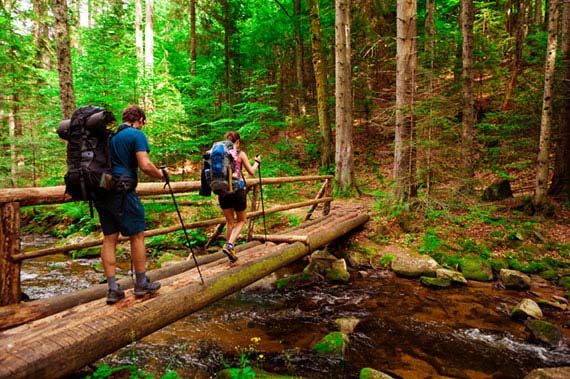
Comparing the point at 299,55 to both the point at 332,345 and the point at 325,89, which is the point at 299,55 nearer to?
the point at 325,89

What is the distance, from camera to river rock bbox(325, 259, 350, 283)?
7.41 meters

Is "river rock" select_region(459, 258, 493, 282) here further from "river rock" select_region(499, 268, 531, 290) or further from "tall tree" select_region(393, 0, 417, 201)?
"tall tree" select_region(393, 0, 417, 201)

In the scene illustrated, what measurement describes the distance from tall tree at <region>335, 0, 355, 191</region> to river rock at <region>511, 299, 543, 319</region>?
8.12m

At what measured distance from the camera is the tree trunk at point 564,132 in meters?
9.41

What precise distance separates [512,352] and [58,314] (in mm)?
5801

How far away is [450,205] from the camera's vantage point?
876cm

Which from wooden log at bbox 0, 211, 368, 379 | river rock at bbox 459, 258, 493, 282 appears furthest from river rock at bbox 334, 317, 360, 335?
river rock at bbox 459, 258, 493, 282

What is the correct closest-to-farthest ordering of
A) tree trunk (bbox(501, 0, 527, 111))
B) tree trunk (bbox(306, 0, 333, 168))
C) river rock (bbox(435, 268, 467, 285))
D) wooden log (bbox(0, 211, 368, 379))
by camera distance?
wooden log (bbox(0, 211, 368, 379)) < river rock (bbox(435, 268, 467, 285)) < tree trunk (bbox(306, 0, 333, 168)) < tree trunk (bbox(501, 0, 527, 111))

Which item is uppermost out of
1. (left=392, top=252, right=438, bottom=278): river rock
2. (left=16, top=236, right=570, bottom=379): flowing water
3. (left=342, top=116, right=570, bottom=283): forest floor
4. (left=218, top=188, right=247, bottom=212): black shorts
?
(left=218, top=188, right=247, bottom=212): black shorts

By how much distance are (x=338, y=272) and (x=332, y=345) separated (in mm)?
3109

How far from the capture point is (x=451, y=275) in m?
7.05

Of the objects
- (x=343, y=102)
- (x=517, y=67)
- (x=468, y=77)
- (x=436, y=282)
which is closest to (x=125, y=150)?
(x=436, y=282)

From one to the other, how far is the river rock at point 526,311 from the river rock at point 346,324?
276cm

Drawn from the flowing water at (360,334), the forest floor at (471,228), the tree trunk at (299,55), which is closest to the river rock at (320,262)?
the flowing water at (360,334)
